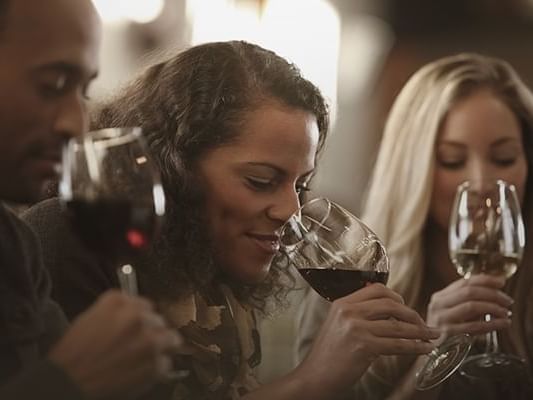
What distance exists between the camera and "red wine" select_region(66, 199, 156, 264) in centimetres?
85

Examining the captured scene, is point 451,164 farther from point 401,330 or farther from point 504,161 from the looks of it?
point 401,330

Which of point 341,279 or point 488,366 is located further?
point 488,366

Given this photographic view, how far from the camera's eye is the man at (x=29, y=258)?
2.50 ft

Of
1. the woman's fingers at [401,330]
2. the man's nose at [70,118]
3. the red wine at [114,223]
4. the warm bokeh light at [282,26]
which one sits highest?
the warm bokeh light at [282,26]

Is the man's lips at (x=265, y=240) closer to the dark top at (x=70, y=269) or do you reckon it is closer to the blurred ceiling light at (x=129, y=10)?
the dark top at (x=70, y=269)

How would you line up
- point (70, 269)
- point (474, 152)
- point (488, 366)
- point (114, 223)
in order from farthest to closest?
1. point (474, 152)
2. point (488, 366)
3. point (70, 269)
4. point (114, 223)

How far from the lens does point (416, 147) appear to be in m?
2.08

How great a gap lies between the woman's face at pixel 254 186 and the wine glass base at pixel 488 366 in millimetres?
346

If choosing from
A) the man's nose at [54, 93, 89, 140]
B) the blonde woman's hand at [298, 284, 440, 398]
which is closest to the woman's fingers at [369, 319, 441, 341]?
the blonde woman's hand at [298, 284, 440, 398]

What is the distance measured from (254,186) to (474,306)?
16.1 inches

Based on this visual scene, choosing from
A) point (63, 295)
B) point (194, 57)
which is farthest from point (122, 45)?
point (63, 295)

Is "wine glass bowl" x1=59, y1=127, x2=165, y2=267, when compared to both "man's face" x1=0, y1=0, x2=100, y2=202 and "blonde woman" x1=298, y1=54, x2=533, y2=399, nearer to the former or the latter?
"man's face" x1=0, y1=0, x2=100, y2=202

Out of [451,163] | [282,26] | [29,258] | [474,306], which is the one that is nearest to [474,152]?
[451,163]

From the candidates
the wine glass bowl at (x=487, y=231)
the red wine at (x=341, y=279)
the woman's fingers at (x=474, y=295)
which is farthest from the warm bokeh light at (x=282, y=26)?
the red wine at (x=341, y=279)
